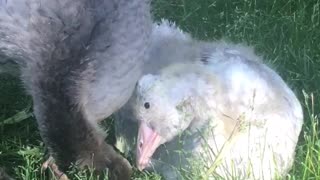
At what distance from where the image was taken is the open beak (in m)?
2.53

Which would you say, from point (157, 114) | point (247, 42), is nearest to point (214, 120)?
point (157, 114)

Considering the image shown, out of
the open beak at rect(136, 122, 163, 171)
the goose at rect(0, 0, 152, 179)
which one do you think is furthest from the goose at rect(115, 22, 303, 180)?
the goose at rect(0, 0, 152, 179)

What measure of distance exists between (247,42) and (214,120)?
77cm

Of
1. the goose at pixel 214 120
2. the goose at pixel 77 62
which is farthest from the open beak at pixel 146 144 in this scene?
the goose at pixel 77 62

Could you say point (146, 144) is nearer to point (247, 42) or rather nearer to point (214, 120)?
point (214, 120)

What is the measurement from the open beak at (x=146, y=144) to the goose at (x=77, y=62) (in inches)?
4.5

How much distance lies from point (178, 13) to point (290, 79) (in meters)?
0.66

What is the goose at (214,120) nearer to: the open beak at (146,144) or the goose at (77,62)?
the open beak at (146,144)

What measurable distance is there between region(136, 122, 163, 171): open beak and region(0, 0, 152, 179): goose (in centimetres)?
12

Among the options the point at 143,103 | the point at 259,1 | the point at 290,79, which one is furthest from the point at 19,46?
the point at 259,1

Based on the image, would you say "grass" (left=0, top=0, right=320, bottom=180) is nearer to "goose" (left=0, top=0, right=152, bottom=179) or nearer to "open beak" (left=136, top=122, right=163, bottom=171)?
"open beak" (left=136, top=122, right=163, bottom=171)

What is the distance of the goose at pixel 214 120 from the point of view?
245 cm

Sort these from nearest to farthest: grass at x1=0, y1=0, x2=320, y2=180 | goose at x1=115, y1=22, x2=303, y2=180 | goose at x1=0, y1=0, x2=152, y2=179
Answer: goose at x1=0, y1=0, x2=152, y2=179 → goose at x1=115, y1=22, x2=303, y2=180 → grass at x1=0, y1=0, x2=320, y2=180

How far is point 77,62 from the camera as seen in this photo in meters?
2.25
